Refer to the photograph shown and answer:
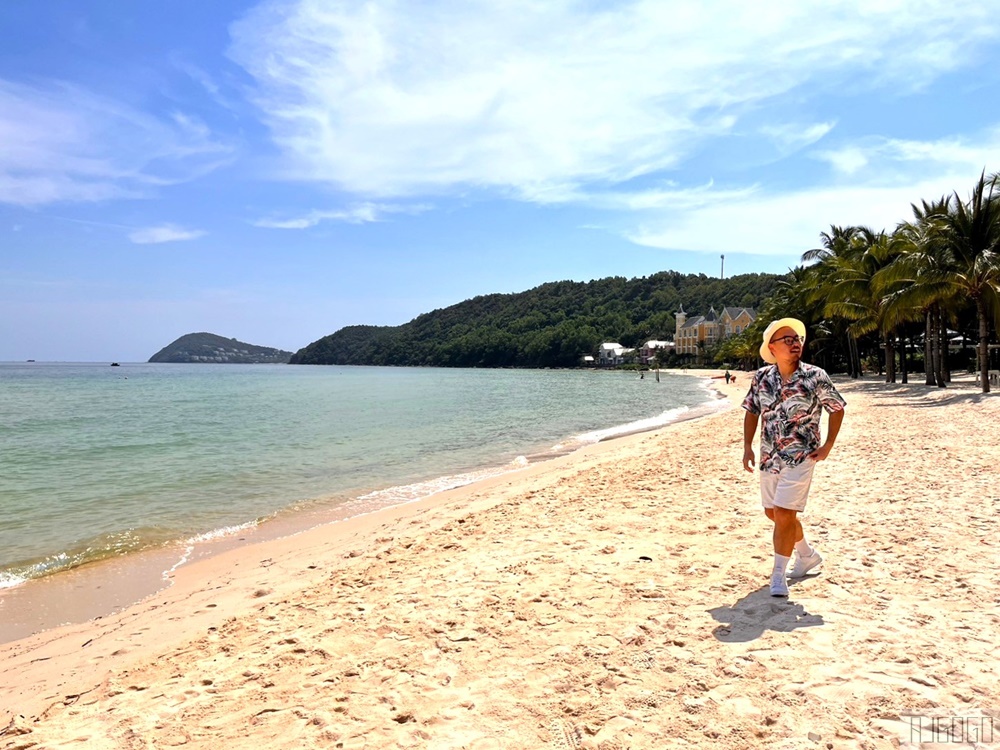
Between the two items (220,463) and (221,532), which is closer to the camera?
(221,532)

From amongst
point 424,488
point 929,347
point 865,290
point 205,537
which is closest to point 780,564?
point 205,537

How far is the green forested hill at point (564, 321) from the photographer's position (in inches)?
5207

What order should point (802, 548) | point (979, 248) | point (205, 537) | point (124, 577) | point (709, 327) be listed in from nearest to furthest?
point (802, 548) < point (124, 577) < point (205, 537) < point (979, 248) < point (709, 327)

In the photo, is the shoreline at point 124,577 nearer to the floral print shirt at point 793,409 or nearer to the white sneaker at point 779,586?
the white sneaker at point 779,586

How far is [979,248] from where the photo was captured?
19484mm

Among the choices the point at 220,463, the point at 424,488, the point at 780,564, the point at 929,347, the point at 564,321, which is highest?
the point at 564,321

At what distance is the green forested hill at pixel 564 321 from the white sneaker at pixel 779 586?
119964mm

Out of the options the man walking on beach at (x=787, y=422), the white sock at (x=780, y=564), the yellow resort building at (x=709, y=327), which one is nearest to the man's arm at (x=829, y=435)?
the man walking on beach at (x=787, y=422)

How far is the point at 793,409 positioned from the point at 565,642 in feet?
6.66

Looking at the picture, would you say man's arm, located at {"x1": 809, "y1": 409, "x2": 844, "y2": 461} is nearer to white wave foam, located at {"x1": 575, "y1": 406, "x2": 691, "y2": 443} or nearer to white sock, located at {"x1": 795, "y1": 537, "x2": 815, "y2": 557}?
white sock, located at {"x1": 795, "y1": 537, "x2": 815, "y2": 557}

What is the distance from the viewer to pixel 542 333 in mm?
153125

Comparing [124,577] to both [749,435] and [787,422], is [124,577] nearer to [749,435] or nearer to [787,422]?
[749,435]

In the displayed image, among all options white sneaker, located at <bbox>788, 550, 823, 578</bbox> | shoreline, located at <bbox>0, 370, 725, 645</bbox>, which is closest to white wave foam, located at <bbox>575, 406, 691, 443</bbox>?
shoreline, located at <bbox>0, 370, 725, 645</bbox>

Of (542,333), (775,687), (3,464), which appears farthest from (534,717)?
(542,333)
